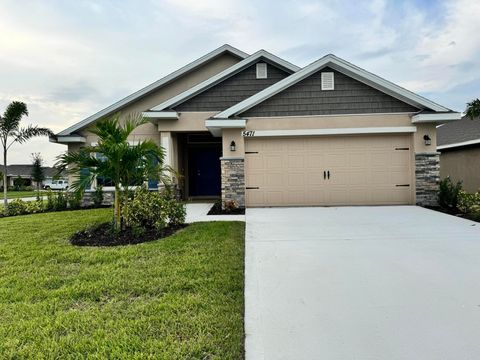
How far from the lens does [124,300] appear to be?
3.71 metres

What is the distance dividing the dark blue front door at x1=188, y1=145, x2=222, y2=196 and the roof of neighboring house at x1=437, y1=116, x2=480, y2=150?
11145 mm

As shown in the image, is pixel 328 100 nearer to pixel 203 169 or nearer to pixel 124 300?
pixel 203 169

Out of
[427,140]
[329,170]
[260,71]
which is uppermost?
[260,71]

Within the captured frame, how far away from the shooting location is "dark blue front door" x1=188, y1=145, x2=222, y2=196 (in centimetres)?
1502

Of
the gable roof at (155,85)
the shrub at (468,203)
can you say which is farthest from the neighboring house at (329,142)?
the gable roof at (155,85)

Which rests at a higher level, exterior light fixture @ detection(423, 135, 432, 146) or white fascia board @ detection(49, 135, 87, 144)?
white fascia board @ detection(49, 135, 87, 144)

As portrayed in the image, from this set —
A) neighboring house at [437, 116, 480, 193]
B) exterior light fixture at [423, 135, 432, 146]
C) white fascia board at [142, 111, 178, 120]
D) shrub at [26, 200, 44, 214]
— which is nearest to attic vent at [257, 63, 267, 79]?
white fascia board at [142, 111, 178, 120]

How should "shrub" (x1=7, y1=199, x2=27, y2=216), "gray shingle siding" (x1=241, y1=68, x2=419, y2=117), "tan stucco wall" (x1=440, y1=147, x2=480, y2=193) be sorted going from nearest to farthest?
1. "gray shingle siding" (x1=241, y1=68, x2=419, y2=117)
2. "shrub" (x1=7, y1=199, x2=27, y2=216)
3. "tan stucco wall" (x1=440, y1=147, x2=480, y2=193)

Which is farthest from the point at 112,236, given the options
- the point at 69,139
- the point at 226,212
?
the point at 69,139

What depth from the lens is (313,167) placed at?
10.4 m

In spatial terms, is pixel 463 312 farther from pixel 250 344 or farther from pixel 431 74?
pixel 431 74

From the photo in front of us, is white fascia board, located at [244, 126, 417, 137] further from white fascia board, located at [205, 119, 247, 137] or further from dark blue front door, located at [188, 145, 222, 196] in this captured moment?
dark blue front door, located at [188, 145, 222, 196]

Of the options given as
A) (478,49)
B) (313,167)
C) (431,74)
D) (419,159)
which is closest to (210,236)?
(313,167)

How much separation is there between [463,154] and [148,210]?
15.4 m
